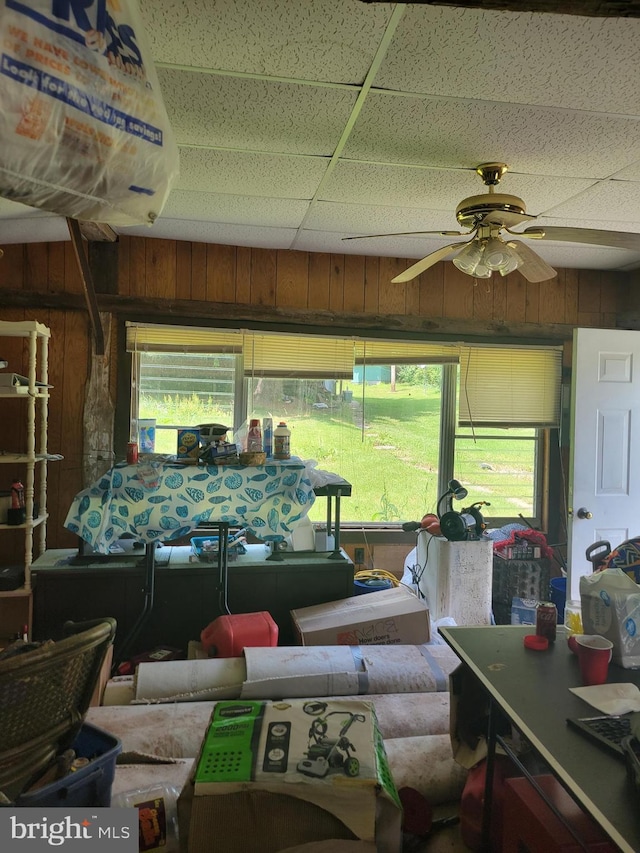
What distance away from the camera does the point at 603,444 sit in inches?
147

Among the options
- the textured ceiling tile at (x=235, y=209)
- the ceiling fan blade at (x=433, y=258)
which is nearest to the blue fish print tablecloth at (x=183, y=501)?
the ceiling fan blade at (x=433, y=258)

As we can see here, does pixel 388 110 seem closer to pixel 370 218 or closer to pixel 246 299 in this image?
A: pixel 370 218

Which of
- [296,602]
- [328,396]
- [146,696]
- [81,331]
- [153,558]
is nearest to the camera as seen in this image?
[146,696]

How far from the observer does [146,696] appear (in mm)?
2449

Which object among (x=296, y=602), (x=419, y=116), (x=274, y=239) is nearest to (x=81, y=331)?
(x=274, y=239)

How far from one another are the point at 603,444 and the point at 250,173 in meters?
2.73

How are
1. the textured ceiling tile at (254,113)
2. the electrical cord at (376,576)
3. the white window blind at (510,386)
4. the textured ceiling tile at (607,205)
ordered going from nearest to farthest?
the textured ceiling tile at (254,113) → the textured ceiling tile at (607,205) → the electrical cord at (376,576) → the white window blind at (510,386)

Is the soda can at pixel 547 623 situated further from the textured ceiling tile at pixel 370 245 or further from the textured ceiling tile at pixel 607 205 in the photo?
the textured ceiling tile at pixel 370 245

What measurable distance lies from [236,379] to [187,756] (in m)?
2.42

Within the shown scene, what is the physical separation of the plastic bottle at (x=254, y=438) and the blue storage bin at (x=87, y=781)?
1911 mm

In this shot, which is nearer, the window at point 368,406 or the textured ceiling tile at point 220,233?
the textured ceiling tile at point 220,233

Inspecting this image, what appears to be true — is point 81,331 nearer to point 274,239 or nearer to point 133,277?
point 133,277

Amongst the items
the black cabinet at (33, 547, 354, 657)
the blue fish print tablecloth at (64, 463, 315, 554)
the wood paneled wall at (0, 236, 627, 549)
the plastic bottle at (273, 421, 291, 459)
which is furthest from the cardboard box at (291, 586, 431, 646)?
the wood paneled wall at (0, 236, 627, 549)

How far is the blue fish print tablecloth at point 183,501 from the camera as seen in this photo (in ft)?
9.77
